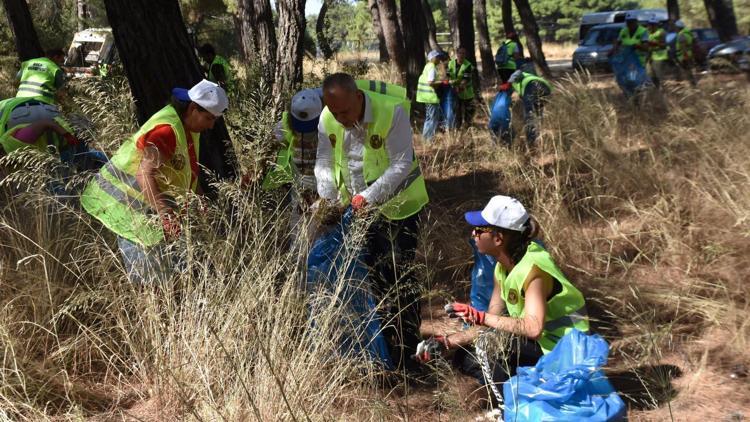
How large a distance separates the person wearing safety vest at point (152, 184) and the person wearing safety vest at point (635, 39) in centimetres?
842

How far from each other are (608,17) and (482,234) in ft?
87.3

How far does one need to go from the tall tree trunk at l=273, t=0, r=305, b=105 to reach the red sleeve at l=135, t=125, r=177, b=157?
12.6 feet

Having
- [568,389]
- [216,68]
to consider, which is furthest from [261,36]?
[568,389]

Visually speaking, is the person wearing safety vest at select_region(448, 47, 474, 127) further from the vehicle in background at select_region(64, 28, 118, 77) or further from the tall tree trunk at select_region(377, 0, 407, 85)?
the vehicle in background at select_region(64, 28, 118, 77)

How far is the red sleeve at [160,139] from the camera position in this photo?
3.18 meters

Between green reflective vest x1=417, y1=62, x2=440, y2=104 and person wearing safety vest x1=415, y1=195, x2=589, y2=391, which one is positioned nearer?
person wearing safety vest x1=415, y1=195, x2=589, y2=391

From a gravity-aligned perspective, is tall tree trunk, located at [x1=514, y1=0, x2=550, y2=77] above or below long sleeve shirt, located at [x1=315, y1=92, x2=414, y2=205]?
below

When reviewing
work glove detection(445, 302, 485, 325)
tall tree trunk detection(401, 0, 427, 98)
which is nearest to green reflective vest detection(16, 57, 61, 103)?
work glove detection(445, 302, 485, 325)

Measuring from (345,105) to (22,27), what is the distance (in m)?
7.60

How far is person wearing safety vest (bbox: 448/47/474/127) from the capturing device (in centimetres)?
976

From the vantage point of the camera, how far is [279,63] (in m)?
7.18

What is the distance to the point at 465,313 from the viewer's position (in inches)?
112

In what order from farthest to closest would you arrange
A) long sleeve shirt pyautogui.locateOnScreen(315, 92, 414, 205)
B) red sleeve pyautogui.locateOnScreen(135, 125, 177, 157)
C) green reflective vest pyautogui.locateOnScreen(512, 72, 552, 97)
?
green reflective vest pyautogui.locateOnScreen(512, 72, 552, 97), long sleeve shirt pyautogui.locateOnScreen(315, 92, 414, 205), red sleeve pyautogui.locateOnScreen(135, 125, 177, 157)

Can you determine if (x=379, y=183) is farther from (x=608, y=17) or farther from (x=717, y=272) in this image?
(x=608, y=17)
